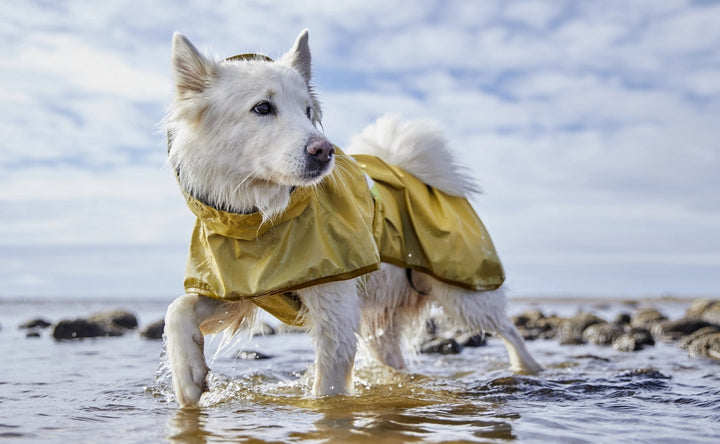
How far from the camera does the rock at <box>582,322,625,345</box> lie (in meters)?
8.88

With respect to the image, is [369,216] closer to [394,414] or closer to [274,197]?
[274,197]

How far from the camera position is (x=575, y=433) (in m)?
3.33

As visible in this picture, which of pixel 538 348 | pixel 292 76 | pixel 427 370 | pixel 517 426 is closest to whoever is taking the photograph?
pixel 517 426

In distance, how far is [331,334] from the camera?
13.6ft

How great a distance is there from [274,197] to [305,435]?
1506 millimetres

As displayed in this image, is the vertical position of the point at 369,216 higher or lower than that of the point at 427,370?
higher

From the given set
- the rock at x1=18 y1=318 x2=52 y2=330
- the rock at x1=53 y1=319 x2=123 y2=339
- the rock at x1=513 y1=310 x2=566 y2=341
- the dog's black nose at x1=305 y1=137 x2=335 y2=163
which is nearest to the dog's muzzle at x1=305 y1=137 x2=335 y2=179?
the dog's black nose at x1=305 y1=137 x2=335 y2=163

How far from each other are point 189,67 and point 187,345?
1756mm

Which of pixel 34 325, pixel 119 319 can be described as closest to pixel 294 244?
pixel 119 319

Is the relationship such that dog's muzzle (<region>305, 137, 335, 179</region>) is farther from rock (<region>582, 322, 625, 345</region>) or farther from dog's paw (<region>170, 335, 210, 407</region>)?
rock (<region>582, 322, 625, 345</region>)

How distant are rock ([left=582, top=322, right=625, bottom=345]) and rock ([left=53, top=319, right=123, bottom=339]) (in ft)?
24.1

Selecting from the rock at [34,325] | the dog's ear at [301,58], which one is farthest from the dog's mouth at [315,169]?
the rock at [34,325]

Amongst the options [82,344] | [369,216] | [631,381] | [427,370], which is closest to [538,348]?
[427,370]

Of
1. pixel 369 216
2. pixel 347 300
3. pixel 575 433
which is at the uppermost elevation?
pixel 369 216
